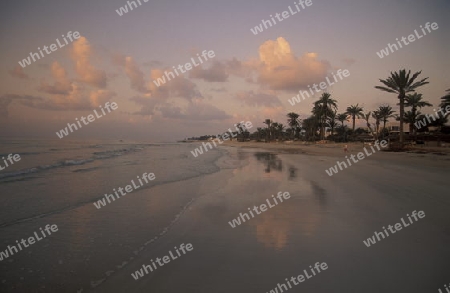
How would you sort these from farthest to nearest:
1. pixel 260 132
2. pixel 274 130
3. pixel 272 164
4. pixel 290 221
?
pixel 260 132 → pixel 274 130 → pixel 272 164 → pixel 290 221

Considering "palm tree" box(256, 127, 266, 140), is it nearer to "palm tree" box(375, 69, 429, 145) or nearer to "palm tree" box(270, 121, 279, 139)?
"palm tree" box(270, 121, 279, 139)

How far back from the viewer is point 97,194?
1188 cm

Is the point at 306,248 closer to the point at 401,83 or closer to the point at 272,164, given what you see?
the point at 272,164

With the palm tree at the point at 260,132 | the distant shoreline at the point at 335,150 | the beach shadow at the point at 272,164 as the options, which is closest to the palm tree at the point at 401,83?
the distant shoreline at the point at 335,150

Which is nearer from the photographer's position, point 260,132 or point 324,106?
point 324,106

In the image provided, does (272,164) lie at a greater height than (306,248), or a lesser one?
lesser

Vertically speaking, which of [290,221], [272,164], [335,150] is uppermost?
[290,221]

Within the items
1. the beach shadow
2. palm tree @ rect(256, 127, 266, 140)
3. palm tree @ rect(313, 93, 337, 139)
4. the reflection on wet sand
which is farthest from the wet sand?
palm tree @ rect(256, 127, 266, 140)

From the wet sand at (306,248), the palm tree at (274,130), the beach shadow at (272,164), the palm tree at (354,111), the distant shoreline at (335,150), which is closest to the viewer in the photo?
the wet sand at (306,248)

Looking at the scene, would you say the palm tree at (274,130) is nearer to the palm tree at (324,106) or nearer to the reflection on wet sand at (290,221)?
the palm tree at (324,106)

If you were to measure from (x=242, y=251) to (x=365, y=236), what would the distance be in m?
3.09

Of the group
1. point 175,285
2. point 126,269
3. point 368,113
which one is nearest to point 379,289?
point 175,285

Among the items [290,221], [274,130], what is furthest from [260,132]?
[290,221]

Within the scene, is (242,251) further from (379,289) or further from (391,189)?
(391,189)
